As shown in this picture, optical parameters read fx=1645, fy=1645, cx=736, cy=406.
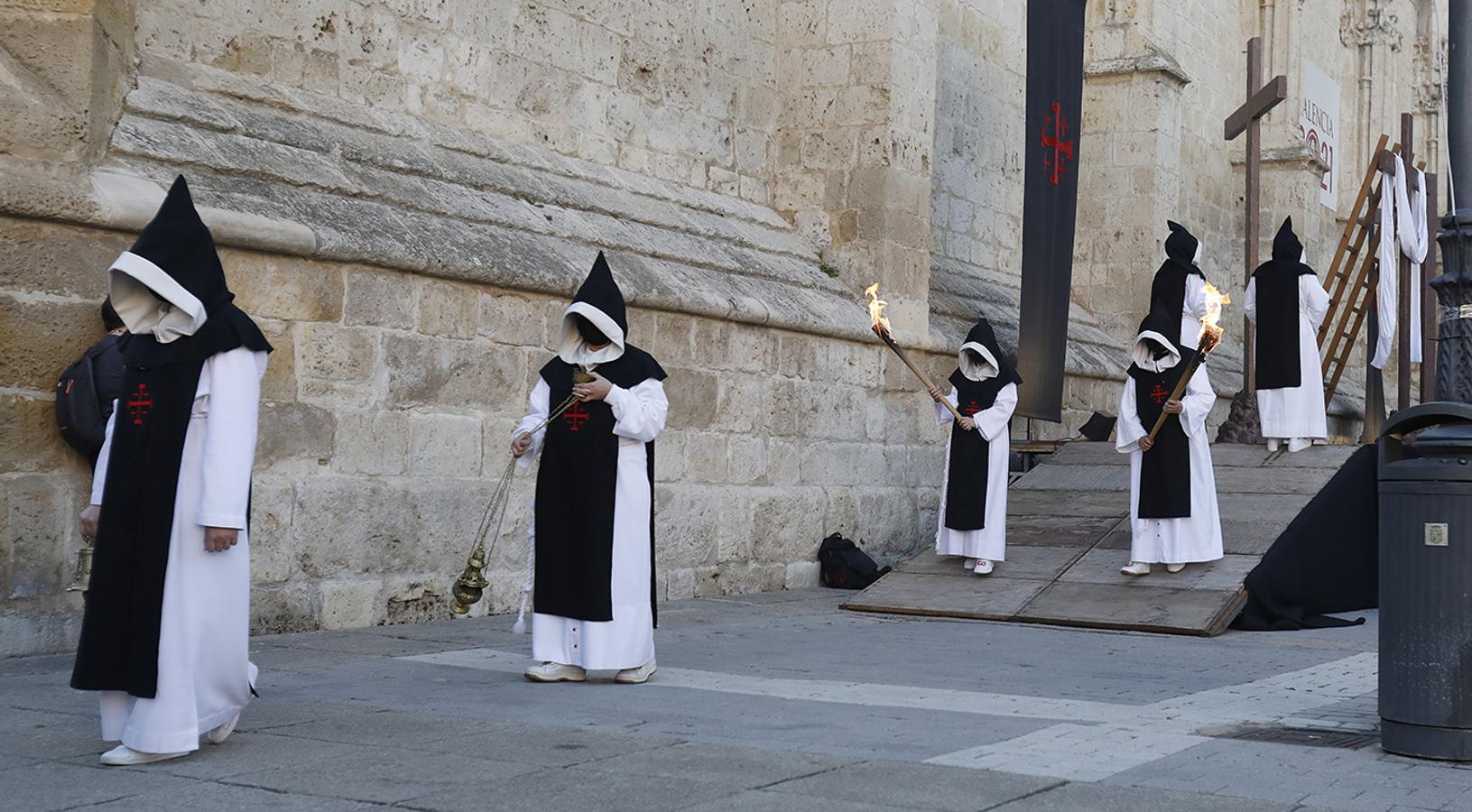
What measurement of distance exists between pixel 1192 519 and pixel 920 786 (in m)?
6.52

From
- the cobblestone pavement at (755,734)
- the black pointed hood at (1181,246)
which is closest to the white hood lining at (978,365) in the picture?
the black pointed hood at (1181,246)

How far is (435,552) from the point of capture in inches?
353

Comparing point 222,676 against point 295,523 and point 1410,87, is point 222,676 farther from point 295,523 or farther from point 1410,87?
point 1410,87

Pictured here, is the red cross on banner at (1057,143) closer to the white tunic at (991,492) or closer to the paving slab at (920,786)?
the white tunic at (991,492)

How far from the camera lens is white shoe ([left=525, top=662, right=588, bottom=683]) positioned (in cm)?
673

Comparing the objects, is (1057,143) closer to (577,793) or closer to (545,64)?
(545,64)

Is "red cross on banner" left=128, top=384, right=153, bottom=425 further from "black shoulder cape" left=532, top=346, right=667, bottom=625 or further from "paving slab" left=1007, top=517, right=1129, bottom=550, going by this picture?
"paving slab" left=1007, top=517, right=1129, bottom=550

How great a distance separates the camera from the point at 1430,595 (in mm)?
5219

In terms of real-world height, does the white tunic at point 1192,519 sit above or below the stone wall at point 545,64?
below

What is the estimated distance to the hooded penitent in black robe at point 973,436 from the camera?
11164mm

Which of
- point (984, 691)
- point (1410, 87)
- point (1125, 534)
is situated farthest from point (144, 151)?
point (1410, 87)

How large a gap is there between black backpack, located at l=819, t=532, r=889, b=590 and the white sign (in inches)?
499

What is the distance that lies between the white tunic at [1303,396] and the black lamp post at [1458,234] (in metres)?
7.21

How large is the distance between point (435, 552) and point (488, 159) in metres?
2.70
